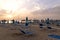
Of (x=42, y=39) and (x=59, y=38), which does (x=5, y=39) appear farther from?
(x=59, y=38)

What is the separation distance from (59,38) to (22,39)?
7.18m

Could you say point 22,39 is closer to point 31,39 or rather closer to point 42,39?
point 31,39

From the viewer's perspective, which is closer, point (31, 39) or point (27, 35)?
point (31, 39)

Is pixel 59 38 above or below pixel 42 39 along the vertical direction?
above

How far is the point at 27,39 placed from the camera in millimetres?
12414

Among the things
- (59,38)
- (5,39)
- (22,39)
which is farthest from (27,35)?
(59,38)

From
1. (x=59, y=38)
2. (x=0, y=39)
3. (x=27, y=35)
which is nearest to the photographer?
(x=59, y=38)

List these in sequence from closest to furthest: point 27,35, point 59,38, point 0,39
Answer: point 59,38 < point 0,39 < point 27,35

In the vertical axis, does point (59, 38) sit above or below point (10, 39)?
above

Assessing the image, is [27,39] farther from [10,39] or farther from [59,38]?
[59,38]

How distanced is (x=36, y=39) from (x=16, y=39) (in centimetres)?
188

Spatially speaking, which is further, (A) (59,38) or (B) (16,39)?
(B) (16,39)

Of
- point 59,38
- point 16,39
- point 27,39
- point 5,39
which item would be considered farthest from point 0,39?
point 59,38

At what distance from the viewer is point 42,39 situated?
12375 mm
